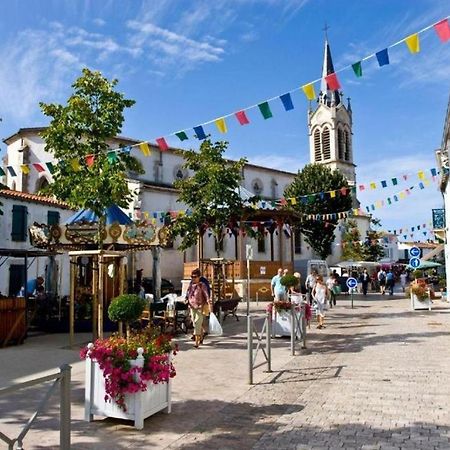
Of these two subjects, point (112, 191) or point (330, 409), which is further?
point (112, 191)

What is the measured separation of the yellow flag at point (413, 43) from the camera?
797 centimetres

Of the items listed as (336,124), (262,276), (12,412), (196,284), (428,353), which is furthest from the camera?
(336,124)

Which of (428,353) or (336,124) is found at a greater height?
(336,124)

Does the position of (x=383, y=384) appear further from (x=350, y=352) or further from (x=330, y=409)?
(x=350, y=352)

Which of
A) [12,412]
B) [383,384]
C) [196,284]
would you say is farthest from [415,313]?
[12,412]

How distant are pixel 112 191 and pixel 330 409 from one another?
27.0 feet

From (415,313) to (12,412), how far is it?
644 inches

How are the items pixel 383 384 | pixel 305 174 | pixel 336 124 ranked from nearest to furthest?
1. pixel 383 384
2. pixel 305 174
3. pixel 336 124

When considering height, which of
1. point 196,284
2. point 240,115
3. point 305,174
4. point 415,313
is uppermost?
point 305,174

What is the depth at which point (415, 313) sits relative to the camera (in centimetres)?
1912

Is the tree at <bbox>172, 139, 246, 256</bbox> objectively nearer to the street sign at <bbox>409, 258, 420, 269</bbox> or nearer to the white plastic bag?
the white plastic bag

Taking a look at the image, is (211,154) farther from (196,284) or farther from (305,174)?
(305,174)

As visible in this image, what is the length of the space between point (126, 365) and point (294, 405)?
236 cm

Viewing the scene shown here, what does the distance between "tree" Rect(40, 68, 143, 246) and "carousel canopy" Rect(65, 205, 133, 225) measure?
127 centimetres
